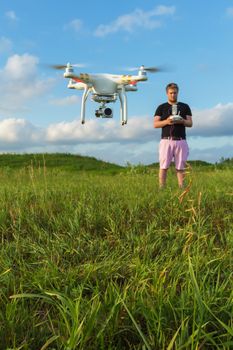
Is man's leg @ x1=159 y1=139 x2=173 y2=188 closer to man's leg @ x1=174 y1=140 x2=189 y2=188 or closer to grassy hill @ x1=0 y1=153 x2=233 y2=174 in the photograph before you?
man's leg @ x1=174 y1=140 x2=189 y2=188

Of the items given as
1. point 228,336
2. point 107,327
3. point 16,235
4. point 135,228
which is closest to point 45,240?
point 16,235

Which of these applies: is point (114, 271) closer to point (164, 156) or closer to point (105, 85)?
point (164, 156)

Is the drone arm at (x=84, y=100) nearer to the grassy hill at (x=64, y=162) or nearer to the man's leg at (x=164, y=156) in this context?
the man's leg at (x=164, y=156)

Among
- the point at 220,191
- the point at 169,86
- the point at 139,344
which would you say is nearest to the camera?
the point at 139,344

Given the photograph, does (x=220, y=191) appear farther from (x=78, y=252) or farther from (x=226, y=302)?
(x=226, y=302)

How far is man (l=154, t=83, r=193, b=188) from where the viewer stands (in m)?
6.91

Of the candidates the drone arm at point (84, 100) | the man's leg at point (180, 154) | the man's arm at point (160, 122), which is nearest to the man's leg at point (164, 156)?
the man's leg at point (180, 154)

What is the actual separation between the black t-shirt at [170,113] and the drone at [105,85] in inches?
63.3

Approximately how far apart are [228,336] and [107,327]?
599mm

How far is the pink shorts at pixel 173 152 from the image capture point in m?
6.92

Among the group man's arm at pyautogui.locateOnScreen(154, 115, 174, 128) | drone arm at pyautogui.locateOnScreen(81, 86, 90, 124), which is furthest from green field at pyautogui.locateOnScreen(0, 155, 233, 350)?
drone arm at pyautogui.locateOnScreen(81, 86, 90, 124)

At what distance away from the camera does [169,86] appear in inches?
274

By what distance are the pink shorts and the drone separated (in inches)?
73.6

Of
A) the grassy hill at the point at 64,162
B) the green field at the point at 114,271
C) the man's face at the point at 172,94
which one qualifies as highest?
the man's face at the point at 172,94
